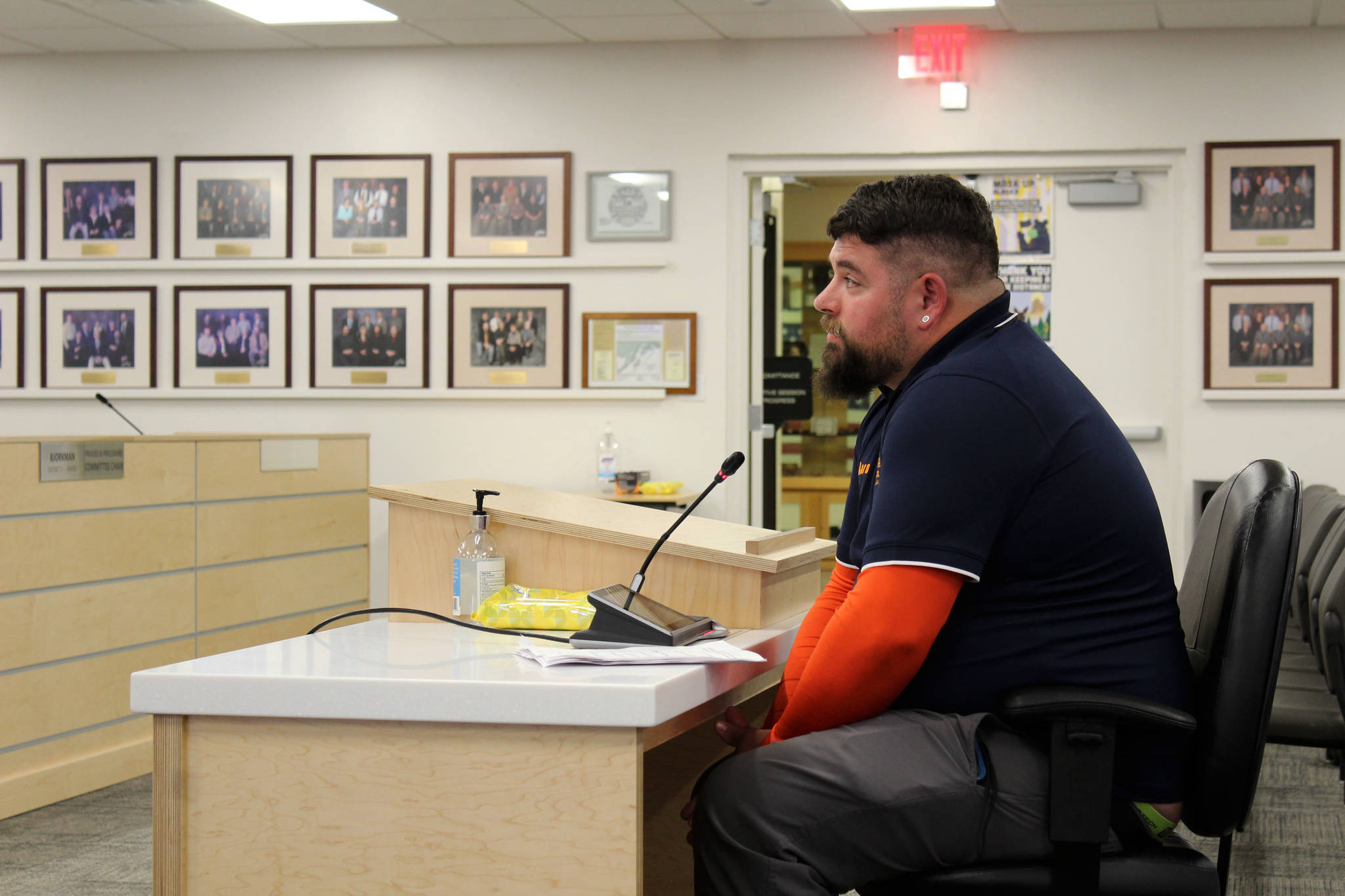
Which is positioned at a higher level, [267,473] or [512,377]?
[512,377]

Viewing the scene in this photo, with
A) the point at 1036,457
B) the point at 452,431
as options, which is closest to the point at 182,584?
the point at 452,431

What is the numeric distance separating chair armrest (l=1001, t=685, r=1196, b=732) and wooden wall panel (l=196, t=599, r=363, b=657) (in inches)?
111

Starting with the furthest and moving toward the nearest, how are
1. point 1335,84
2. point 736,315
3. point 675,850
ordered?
point 736,315 < point 1335,84 < point 675,850

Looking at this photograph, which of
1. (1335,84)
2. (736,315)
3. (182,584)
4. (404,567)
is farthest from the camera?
(736,315)

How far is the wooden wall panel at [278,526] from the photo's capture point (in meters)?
4.09

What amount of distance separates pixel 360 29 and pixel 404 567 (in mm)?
3686

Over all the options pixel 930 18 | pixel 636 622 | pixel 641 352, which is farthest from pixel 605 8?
pixel 636 622

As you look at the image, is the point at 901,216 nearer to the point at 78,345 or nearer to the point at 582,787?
the point at 582,787

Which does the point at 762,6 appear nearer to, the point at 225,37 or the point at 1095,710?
the point at 225,37

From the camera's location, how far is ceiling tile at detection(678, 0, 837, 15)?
4656 mm

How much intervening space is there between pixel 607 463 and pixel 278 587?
1468mm

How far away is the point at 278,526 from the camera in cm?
438

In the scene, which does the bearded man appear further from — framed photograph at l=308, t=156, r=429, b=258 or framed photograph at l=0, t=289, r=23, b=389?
framed photograph at l=0, t=289, r=23, b=389

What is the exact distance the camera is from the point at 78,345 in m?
5.57
